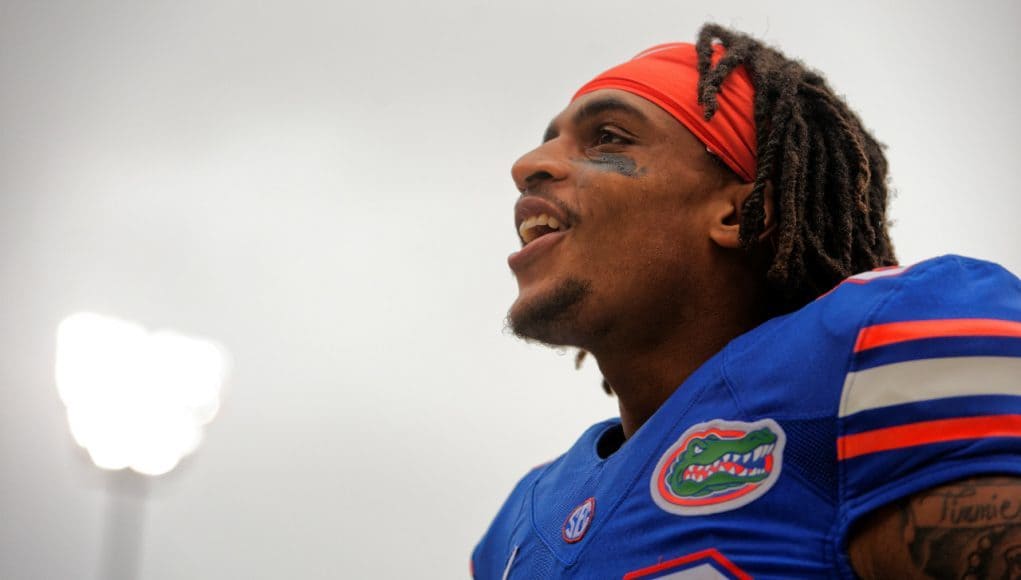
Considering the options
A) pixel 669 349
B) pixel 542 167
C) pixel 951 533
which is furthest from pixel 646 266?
pixel 951 533

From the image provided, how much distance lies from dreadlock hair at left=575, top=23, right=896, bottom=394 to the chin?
10.5 inches

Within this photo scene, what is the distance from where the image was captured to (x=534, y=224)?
163 cm

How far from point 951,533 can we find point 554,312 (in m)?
0.72

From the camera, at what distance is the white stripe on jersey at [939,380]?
96 centimetres

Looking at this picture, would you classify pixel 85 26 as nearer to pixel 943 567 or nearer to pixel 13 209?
pixel 13 209

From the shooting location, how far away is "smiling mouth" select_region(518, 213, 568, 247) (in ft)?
5.19

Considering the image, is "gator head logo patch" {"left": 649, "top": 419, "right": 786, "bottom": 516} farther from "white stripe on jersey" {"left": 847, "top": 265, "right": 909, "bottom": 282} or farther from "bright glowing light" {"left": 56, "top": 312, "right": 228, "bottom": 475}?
"bright glowing light" {"left": 56, "top": 312, "right": 228, "bottom": 475}

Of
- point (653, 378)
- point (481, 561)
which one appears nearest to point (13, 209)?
point (481, 561)

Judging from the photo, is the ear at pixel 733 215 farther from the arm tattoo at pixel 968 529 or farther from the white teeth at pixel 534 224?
the arm tattoo at pixel 968 529

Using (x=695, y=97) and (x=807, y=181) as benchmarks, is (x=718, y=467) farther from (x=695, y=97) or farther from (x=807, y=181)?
(x=695, y=97)

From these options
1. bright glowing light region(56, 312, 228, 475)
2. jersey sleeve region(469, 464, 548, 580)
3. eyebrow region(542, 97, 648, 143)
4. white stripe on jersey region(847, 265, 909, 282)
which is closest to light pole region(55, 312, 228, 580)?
bright glowing light region(56, 312, 228, 475)

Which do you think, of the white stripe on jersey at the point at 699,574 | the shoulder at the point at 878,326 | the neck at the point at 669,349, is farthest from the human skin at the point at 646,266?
the white stripe on jersey at the point at 699,574

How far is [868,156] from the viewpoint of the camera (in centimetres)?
162

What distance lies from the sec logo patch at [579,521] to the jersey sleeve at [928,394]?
38 centimetres
